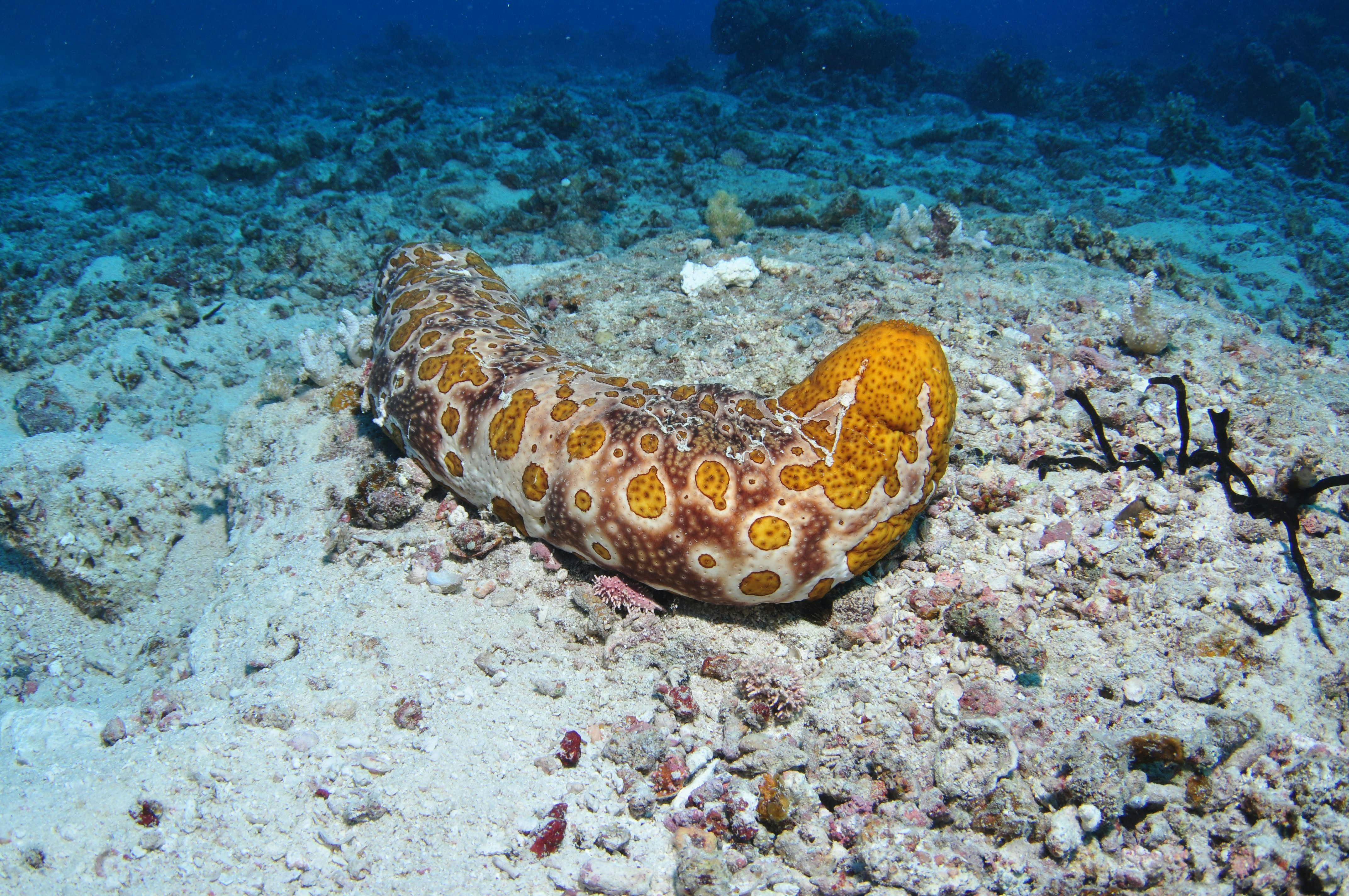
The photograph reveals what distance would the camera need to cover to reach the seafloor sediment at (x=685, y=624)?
277 centimetres

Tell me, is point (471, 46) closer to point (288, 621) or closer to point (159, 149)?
point (159, 149)

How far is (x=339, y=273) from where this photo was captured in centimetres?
833

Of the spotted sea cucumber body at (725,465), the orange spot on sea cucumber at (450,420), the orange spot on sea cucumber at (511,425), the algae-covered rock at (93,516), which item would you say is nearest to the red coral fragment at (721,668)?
the spotted sea cucumber body at (725,465)

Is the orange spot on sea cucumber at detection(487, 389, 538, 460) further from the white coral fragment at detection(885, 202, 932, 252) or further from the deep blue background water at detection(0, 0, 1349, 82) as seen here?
the deep blue background water at detection(0, 0, 1349, 82)

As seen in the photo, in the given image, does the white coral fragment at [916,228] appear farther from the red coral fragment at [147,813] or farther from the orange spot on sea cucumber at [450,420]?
the red coral fragment at [147,813]

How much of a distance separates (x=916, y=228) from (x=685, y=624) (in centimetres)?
590

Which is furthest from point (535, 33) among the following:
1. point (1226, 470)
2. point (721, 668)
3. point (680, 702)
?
point (680, 702)

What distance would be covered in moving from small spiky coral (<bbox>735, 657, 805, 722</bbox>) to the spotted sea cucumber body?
1.34 feet

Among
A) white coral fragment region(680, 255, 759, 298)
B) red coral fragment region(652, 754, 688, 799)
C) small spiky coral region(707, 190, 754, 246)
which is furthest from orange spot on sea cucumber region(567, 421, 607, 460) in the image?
small spiky coral region(707, 190, 754, 246)

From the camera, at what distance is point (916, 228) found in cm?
718

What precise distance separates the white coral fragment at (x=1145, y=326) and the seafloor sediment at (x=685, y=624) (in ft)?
0.11

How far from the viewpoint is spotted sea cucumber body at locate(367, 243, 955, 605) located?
3.22 metres

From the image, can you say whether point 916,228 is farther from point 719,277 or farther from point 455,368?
point 455,368

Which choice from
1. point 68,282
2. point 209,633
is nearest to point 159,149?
point 68,282
